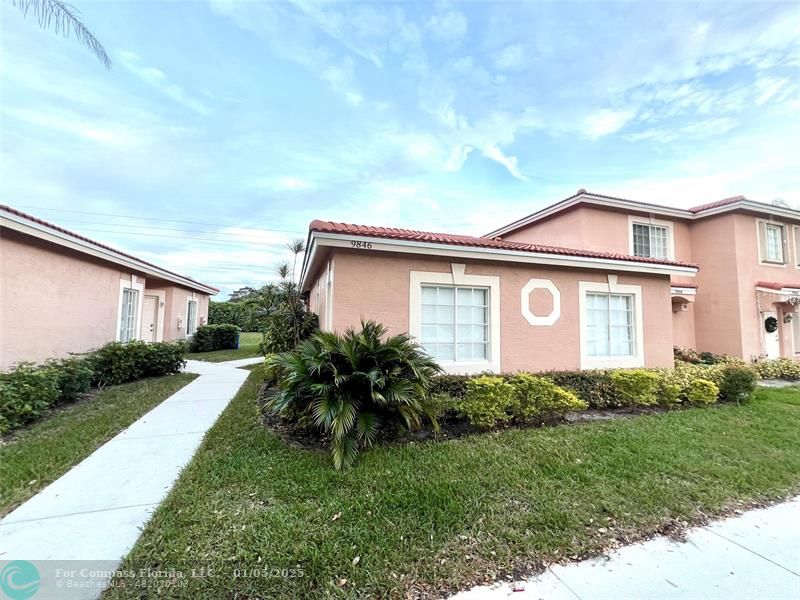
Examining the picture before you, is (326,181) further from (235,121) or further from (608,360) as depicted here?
(608,360)

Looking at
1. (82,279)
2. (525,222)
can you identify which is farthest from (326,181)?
(82,279)

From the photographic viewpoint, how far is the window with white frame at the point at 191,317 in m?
18.8

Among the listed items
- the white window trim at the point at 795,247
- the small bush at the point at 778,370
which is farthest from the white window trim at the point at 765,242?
the small bush at the point at 778,370

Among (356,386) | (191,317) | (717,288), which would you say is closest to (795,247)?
(717,288)

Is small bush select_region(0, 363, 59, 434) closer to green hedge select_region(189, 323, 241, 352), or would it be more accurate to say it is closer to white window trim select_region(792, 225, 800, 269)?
green hedge select_region(189, 323, 241, 352)

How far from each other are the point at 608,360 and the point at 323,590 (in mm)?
8455

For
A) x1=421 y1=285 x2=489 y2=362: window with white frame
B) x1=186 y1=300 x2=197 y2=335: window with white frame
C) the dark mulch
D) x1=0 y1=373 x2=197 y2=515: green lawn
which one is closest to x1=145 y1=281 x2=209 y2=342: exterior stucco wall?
x1=186 y1=300 x2=197 y2=335: window with white frame

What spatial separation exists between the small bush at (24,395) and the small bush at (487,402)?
7.28 meters

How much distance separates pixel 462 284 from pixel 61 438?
7329mm

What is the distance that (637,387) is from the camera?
718cm

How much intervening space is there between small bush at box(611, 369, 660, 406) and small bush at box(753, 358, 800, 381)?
8233mm

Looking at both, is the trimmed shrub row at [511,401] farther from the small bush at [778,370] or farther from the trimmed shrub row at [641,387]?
the small bush at [778,370]

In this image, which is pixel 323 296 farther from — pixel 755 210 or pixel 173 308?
pixel 755 210

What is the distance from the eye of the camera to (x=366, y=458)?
4535 mm
